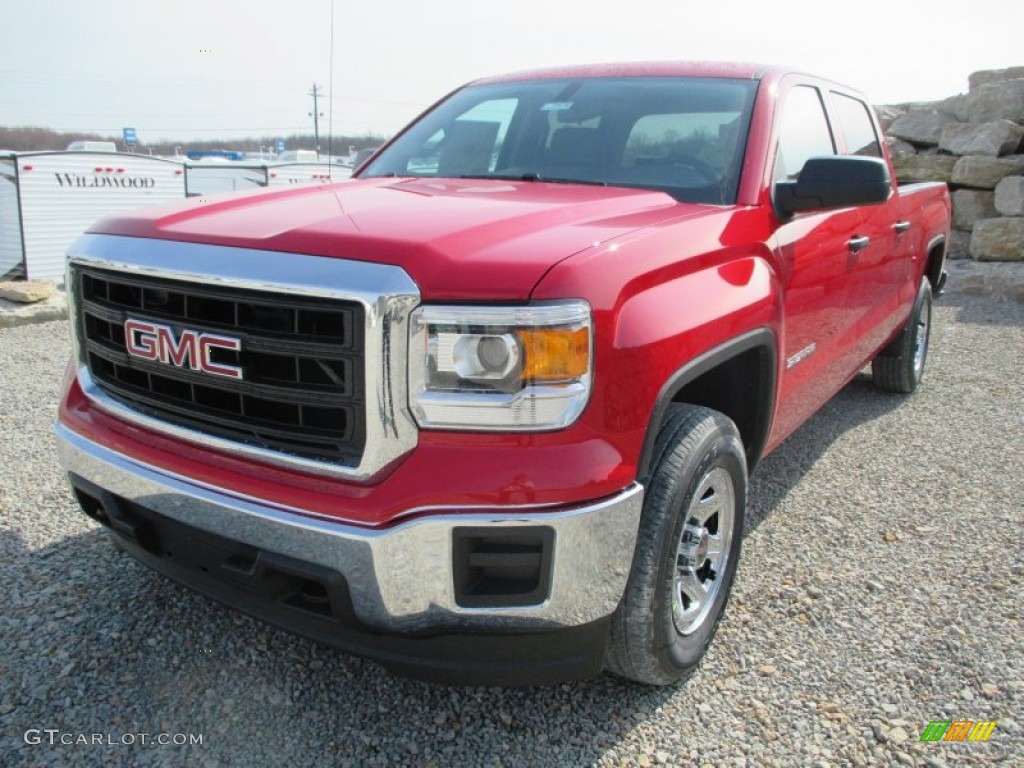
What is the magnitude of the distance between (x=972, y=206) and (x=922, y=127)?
1.97 meters

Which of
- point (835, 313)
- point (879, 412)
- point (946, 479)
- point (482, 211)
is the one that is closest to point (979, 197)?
point (879, 412)

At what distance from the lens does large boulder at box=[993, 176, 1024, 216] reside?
1073 centimetres

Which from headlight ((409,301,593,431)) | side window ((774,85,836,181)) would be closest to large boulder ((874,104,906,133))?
side window ((774,85,836,181))

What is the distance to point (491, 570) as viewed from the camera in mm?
1878

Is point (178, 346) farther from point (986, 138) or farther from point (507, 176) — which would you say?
point (986, 138)

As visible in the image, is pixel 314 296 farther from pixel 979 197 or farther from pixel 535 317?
pixel 979 197

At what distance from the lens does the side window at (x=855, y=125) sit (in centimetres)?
402

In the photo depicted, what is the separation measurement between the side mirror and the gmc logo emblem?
188cm

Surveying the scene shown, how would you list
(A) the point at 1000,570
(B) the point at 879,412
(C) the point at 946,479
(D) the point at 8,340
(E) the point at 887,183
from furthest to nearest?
1. (D) the point at 8,340
2. (B) the point at 879,412
3. (C) the point at 946,479
4. (A) the point at 1000,570
5. (E) the point at 887,183

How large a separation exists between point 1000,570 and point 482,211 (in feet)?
8.29

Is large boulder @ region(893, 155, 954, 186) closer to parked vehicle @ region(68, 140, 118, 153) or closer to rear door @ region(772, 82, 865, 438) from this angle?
rear door @ region(772, 82, 865, 438)

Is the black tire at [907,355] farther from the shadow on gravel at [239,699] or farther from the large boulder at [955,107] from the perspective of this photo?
the large boulder at [955,107]

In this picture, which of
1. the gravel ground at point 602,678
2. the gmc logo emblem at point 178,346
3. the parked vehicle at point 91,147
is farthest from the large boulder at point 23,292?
the gmc logo emblem at point 178,346

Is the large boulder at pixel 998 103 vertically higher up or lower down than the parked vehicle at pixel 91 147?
higher up
